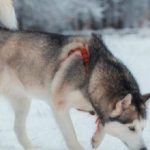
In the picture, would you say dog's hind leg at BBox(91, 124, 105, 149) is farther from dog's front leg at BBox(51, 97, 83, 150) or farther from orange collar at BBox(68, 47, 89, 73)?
orange collar at BBox(68, 47, 89, 73)

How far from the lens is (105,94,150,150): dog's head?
5.23 m

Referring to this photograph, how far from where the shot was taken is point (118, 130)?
17.6 feet

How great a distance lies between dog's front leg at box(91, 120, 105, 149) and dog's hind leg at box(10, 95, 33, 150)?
0.81 metres

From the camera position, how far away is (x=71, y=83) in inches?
222

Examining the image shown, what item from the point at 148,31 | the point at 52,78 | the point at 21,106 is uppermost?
the point at 52,78

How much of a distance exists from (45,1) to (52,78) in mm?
6802

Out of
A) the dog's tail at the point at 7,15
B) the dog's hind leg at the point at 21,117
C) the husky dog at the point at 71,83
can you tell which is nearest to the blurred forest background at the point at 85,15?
the dog's tail at the point at 7,15

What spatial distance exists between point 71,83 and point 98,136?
648 mm

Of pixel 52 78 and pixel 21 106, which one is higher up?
pixel 52 78

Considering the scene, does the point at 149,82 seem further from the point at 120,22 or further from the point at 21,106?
the point at 120,22

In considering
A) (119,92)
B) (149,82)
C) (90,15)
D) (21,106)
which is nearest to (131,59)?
(149,82)

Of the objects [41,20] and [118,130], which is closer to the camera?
[118,130]

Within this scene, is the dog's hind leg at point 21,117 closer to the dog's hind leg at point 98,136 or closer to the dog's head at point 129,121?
the dog's hind leg at point 98,136

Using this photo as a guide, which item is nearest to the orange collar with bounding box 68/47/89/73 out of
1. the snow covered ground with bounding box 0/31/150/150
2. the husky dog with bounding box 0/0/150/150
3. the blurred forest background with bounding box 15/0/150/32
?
the husky dog with bounding box 0/0/150/150
